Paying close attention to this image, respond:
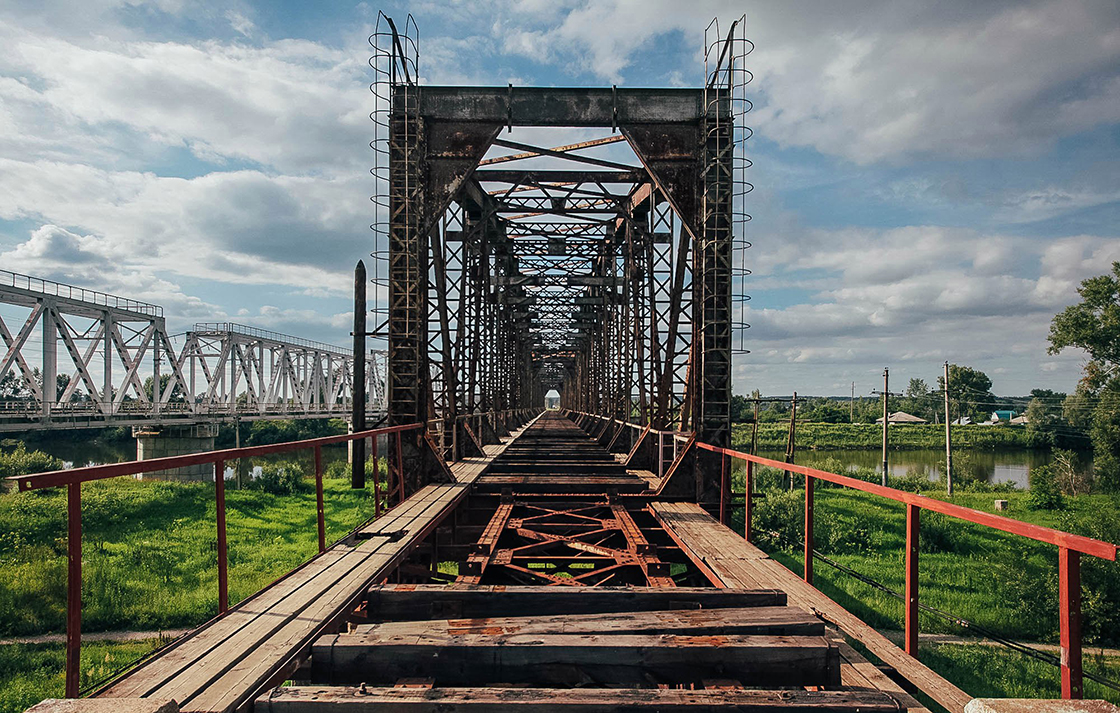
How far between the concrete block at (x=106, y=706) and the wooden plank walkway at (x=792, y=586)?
3464 millimetres

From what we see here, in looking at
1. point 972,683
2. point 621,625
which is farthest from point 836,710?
point 972,683

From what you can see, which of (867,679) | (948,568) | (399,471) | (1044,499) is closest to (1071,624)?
(867,679)

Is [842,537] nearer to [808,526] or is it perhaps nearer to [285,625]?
[808,526]

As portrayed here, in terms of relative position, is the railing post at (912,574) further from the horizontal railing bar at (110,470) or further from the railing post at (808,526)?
the horizontal railing bar at (110,470)

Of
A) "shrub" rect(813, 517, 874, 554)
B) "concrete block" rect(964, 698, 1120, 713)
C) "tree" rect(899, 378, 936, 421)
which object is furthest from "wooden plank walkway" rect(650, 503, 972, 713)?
"tree" rect(899, 378, 936, 421)

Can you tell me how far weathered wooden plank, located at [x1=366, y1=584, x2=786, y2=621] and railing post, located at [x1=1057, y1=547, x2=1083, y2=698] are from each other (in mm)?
1775

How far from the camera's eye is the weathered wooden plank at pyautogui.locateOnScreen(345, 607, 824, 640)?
382 cm

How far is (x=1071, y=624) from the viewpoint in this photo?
293cm

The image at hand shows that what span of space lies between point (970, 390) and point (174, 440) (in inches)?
4648

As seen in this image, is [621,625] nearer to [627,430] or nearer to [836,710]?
[836,710]

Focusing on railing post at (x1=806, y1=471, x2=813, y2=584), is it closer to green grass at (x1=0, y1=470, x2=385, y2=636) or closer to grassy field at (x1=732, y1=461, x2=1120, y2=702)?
grassy field at (x1=732, y1=461, x2=1120, y2=702)

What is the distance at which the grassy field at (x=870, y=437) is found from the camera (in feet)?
231

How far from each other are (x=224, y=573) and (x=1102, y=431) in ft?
191

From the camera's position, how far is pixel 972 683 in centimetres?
1098
